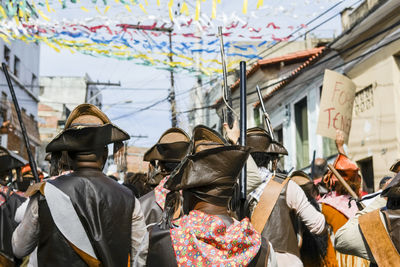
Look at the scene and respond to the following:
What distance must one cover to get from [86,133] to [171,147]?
1.57m

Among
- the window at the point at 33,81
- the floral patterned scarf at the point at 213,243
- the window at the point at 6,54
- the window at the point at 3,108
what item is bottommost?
the floral patterned scarf at the point at 213,243

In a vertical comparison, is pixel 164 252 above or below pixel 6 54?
below

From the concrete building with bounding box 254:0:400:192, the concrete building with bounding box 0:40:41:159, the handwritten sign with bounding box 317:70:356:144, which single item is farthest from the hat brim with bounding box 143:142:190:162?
the concrete building with bounding box 0:40:41:159

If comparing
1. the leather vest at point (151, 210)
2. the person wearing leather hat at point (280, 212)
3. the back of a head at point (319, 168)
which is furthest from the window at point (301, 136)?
the person wearing leather hat at point (280, 212)

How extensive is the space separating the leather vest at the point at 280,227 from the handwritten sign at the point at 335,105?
22.2 feet

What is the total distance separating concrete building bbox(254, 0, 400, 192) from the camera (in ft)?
47.1

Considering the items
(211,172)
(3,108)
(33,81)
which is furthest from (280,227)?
(33,81)

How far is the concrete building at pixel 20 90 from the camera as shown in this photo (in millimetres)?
28391

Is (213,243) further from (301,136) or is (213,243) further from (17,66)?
(17,66)

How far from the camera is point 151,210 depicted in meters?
4.95

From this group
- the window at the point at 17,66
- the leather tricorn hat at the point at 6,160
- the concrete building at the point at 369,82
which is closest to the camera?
the leather tricorn hat at the point at 6,160

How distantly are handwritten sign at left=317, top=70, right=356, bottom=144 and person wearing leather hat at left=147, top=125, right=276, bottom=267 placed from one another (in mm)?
8140

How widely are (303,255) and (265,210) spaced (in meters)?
1.32

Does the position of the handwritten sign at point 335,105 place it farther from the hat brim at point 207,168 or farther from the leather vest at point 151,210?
the hat brim at point 207,168
